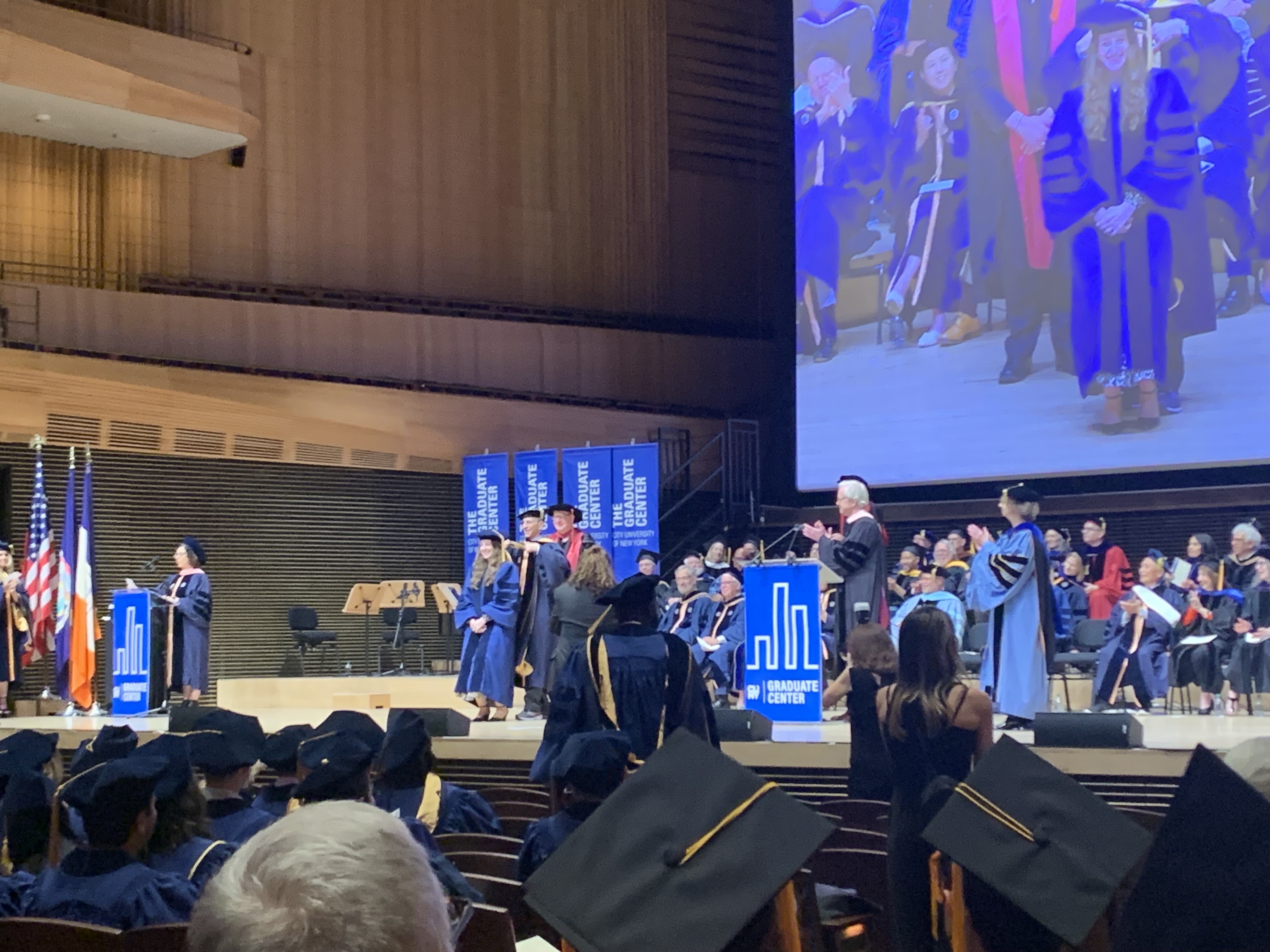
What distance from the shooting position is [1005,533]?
9039 millimetres

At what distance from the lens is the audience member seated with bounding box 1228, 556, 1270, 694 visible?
10891 mm

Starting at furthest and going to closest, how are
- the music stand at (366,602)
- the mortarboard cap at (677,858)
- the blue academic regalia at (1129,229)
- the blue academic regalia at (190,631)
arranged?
1. the music stand at (366,602)
2. the blue academic regalia at (1129,229)
3. the blue academic regalia at (190,631)
4. the mortarboard cap at (677,858)

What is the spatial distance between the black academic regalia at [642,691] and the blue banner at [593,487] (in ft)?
30.7

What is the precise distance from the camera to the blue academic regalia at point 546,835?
3836 millimetres

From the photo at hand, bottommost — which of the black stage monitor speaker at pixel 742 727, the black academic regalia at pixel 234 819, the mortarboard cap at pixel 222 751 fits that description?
the black stage monitor speaker at pixel 742 727

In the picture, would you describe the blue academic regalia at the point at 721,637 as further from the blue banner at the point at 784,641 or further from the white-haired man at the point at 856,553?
the blue banner at the point at 784,641

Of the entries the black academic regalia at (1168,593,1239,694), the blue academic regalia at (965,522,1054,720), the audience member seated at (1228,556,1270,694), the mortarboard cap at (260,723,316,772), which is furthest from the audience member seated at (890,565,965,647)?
the mortarboard cap at (260,723,316,772)

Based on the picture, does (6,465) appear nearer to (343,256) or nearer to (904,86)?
(343,256)

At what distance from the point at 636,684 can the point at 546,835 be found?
1.91m

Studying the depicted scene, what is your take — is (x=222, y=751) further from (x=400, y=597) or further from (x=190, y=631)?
(x=400, y=597)

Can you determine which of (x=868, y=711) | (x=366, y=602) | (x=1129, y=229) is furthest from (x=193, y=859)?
(x=366, y=602)

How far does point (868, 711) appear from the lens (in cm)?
561

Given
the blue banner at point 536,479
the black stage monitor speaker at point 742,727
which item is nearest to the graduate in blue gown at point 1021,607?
the black stage monitor speaker at point 742,727

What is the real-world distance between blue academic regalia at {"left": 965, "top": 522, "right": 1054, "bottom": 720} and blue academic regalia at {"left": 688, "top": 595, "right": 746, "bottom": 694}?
3.77 m
